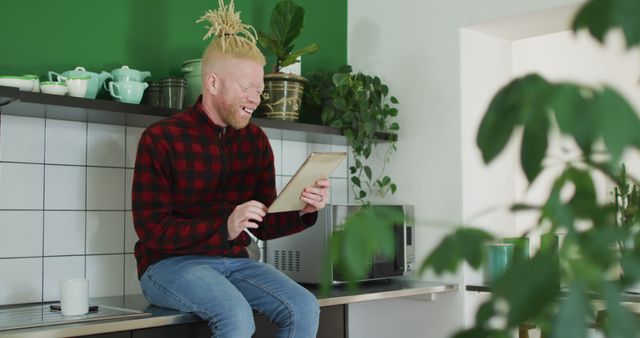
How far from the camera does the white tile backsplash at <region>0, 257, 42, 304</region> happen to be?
2283 millimetres

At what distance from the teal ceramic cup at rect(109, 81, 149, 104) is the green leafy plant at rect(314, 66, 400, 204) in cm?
81

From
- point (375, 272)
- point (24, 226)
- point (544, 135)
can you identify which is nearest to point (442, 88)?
point (375, 272)

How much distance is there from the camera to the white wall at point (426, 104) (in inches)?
117

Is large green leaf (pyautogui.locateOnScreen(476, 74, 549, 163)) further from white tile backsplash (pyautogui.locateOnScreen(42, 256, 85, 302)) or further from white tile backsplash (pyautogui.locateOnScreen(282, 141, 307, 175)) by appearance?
white tile backsplash (pyautogui.locateOnScreen(282, 141, 307, 175))

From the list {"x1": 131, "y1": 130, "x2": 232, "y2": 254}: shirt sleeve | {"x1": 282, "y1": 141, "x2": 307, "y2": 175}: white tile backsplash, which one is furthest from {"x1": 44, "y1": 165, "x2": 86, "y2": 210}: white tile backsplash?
{"x1": 282, "y1": 141, "x2": 307, "y2": 175}: white tile backsplash

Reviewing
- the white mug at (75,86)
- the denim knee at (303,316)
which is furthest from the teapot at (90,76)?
the denim knee at (303,316)

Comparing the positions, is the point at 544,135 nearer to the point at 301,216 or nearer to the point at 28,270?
the point at 301,216

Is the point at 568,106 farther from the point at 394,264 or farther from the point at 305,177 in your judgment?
the point at 394,264

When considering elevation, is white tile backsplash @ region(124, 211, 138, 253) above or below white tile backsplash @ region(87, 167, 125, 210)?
below

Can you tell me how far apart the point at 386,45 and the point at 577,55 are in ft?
4.06

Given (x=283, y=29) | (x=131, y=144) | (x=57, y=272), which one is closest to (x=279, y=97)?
(x=283, y=29)

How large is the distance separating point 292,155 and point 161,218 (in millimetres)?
1061

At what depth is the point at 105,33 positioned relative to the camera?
2.54 metres

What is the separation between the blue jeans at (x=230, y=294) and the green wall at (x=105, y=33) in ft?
2.53
